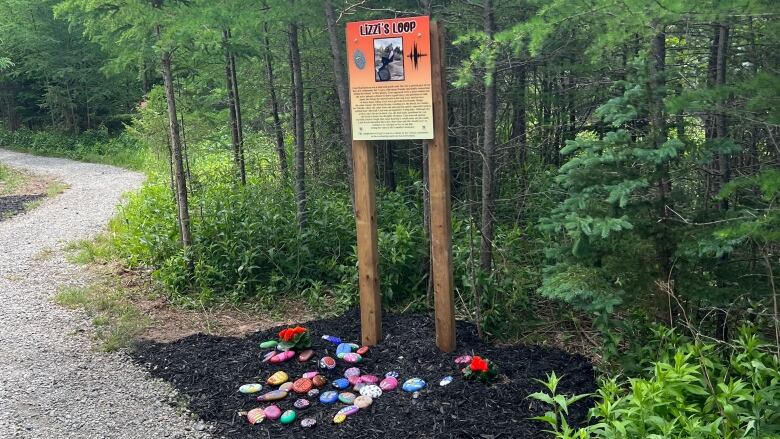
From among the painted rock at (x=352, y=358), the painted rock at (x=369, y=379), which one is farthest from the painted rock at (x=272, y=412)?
the painted rock at (x=352, y=358)

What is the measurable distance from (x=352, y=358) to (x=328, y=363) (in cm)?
18

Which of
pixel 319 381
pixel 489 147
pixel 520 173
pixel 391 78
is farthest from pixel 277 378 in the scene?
pixel 520 173

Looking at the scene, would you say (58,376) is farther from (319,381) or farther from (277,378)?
(319,381)

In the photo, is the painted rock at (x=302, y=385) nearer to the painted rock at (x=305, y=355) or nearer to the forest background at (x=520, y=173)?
the painted rock at (x=305, y=355)

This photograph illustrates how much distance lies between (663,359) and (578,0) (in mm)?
2218

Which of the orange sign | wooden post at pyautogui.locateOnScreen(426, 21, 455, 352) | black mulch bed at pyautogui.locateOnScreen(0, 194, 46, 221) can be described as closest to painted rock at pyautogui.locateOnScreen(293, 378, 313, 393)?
wooden post at pyautogui.locateOnScreen(426, 21, 455, 352)

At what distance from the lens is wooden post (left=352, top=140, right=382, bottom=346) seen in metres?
4.87

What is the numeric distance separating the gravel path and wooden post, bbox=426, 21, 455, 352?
1.81 metres

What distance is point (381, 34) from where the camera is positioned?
4.59m

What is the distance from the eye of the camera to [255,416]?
4.19m

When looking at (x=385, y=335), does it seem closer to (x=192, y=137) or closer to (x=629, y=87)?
(x=629, y=87)

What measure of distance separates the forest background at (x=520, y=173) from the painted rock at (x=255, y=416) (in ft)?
6.07

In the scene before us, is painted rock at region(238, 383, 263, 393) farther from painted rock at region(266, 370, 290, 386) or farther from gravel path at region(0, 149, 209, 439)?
gravel path at region(0, 149, 209, 439)

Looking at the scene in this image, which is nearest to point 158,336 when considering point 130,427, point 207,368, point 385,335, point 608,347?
point 207,368
